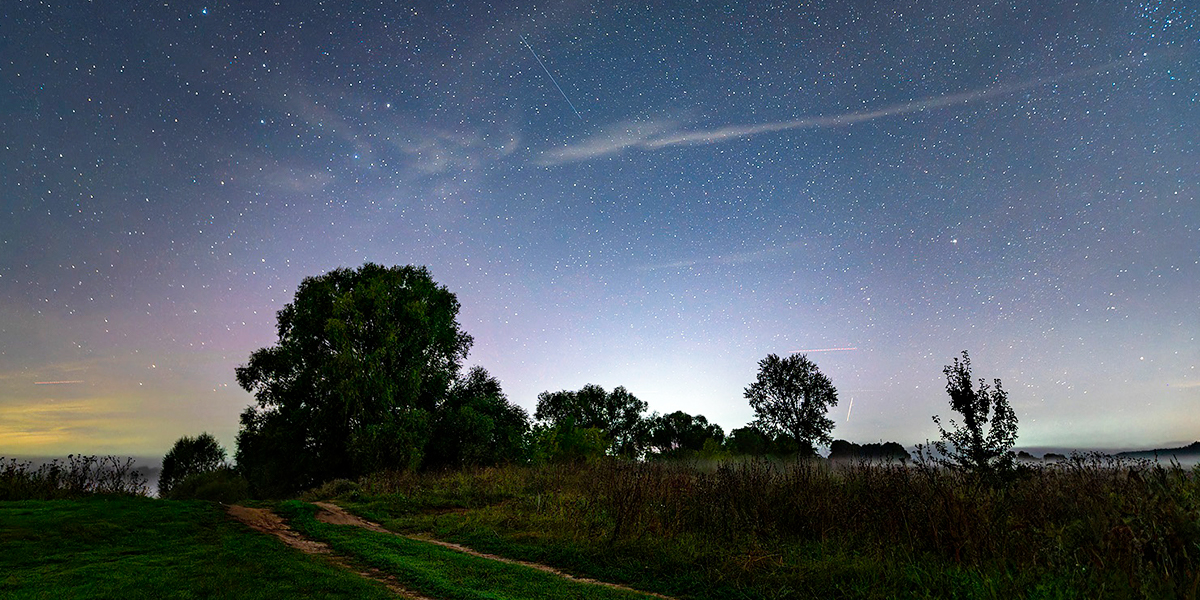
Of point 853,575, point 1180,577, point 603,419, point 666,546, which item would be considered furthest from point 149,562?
point 603,419

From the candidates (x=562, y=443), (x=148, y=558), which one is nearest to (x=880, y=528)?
(x=148, y=558)

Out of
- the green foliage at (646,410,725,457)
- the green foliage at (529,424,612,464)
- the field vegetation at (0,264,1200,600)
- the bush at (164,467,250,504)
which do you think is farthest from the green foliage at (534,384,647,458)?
the field vegetation at (0,264,1200,600)

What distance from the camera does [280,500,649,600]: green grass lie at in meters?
6.75

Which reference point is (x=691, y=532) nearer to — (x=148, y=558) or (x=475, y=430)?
(x=148, y=558)

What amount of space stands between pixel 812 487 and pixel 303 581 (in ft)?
26.3

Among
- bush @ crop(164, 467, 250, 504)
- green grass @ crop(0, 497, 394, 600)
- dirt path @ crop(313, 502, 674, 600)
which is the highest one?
green grass @ crop(0, 497, 394, 600)

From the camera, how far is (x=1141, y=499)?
20.2 ft

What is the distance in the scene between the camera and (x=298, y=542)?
1009cm

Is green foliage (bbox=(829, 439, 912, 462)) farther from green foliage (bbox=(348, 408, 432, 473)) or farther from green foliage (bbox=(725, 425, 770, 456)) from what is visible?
green foliage (bbox=(725, 425, 770, 456))

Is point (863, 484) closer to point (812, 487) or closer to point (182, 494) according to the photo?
point (812, 487)

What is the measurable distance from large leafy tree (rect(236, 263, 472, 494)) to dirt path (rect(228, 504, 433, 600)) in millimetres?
15214

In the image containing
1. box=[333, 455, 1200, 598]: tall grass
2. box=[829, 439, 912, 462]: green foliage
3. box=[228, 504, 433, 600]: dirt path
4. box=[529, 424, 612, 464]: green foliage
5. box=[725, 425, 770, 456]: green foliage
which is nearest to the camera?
box=[333, 455, 1200, 598]: tall grass

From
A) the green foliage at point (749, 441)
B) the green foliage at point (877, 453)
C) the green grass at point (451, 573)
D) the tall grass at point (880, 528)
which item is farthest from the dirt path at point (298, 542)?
the green foliage at point (749, 441)

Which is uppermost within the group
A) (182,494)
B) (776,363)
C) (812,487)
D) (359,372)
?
(776,363)
